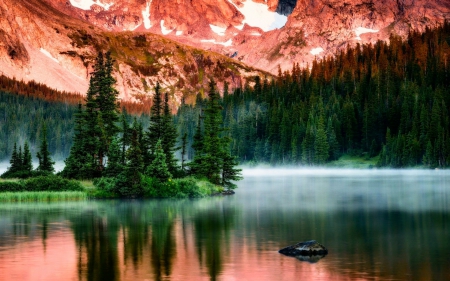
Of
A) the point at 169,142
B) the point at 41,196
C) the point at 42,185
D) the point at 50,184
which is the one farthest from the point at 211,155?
the point at 41,196

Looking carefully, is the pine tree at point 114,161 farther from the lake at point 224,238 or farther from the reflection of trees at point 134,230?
the reflection of trees at point 134,230

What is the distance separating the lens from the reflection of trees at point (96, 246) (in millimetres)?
35059

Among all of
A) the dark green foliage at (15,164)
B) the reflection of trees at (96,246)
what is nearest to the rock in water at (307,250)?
the reflection of trees at (96,246)

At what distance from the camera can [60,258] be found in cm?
3975

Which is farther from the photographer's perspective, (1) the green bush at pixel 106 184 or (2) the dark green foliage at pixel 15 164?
(2) the dark green foliage at pixel 15 164

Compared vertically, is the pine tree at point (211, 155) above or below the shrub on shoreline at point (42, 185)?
above

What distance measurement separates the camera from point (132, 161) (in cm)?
7975

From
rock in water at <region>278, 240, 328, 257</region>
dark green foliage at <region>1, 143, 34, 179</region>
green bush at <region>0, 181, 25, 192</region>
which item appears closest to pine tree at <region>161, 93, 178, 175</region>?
dark green foliage at <region>1, 143, 34, 179</region>

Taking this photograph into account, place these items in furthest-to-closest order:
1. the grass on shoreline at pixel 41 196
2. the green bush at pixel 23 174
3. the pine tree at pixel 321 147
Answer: the pine tree at pixel 321 147 < the green bush at pixel 23 174 < the grass on shoreline at pixel 41 196

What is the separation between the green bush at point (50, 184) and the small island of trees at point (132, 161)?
0.12 meters

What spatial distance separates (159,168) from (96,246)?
38.1 meters

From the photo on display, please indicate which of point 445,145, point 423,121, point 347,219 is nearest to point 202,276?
point 347,219

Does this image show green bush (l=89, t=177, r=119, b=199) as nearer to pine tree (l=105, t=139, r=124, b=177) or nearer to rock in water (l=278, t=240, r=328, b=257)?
pine tree (l=105, t=139, r=124, b=177)

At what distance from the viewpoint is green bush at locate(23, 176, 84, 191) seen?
265ft
